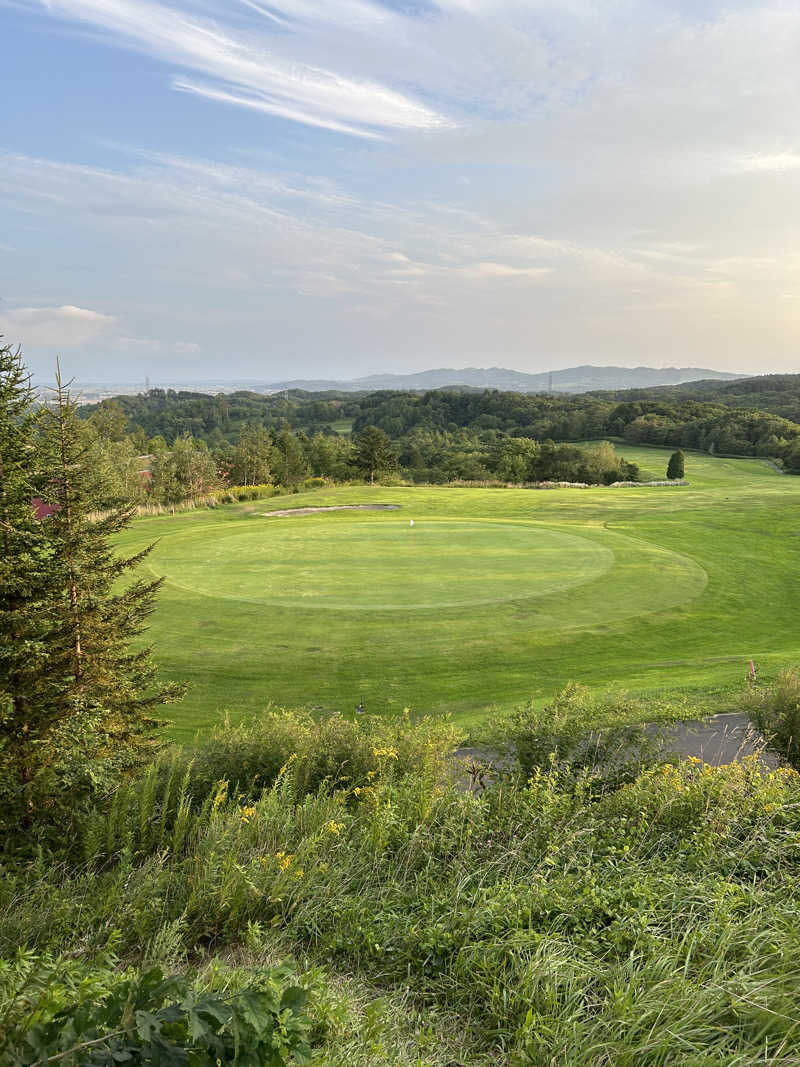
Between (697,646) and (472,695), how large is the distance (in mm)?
6862

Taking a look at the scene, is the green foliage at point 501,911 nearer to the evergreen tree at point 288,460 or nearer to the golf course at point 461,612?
the golf course at point 461,612

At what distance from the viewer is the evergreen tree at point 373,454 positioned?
7088cm

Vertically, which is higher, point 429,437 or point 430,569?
point 429,437

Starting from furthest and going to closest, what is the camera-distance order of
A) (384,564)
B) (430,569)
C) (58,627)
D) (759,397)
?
(759,397) < (384,564) < (430,569) < (58,627)

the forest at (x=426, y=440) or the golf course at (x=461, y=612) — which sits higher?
the forest at (x=426, y=440)

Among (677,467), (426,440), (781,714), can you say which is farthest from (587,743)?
(426,440)

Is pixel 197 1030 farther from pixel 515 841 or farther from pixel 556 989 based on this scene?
pixel 515 841

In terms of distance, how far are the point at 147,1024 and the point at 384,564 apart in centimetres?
1870

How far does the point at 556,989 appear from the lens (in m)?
3.41

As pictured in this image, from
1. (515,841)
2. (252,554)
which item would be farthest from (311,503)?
(515,841)

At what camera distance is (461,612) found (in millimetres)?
16203

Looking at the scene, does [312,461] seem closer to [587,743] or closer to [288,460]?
[288,460]

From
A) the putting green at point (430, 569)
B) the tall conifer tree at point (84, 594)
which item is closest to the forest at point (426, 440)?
the putting green at point (430, 569)

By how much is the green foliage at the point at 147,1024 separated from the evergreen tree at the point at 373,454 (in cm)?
6809
